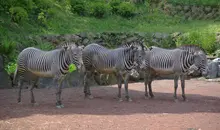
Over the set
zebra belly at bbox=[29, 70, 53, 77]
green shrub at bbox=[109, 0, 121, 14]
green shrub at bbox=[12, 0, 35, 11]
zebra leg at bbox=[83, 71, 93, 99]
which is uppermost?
green shrub at bbox=[109, 0, 121, 14]

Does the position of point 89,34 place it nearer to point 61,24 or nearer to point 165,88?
point 61,24

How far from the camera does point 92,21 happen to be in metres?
20.6

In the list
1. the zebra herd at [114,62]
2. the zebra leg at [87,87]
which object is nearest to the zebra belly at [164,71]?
the zebra herd at [114,62]

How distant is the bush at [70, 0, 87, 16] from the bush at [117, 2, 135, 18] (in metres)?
2.06

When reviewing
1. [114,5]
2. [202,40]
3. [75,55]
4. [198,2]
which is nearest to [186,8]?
[198,2]

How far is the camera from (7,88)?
13812 mm

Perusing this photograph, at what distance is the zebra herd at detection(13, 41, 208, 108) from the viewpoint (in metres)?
10.3

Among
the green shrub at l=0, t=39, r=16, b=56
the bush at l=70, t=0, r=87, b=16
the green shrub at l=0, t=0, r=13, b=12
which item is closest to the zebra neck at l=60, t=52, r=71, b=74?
the green shrub at l=0, t=39, r=16, b=56

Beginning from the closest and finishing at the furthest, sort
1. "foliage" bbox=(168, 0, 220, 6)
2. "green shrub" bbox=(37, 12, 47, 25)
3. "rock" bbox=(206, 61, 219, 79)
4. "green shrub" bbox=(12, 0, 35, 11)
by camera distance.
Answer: "green shrub" bbox=(12, 0, 35, 11)
"green shrub" bbox=(37, 12, 47, 25)
"rock" bbox=(206, 61, 219, 79)
"foliage" bbox=(168, 0, 220, 6)

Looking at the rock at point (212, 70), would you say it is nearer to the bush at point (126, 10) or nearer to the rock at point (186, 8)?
the bush at point (126, 10)

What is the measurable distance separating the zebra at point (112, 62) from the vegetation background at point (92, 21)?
295 cm

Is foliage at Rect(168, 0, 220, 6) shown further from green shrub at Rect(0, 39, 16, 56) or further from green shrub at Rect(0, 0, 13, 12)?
green shrub at Rect(0, 39, 16, 56)

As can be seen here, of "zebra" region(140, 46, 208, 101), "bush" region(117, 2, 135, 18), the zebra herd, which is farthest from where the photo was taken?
"bush" region(117, 2, 135, 18)

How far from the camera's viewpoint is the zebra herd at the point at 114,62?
10.3m
